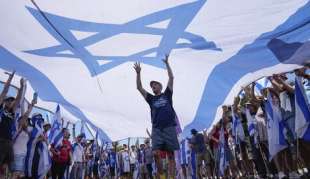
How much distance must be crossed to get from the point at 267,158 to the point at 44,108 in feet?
19.5

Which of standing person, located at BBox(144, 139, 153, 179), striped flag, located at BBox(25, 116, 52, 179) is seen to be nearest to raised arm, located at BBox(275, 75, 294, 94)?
striped flag, located at BBox(25, 116, 52, 179)

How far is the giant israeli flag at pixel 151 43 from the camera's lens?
5.36 metres

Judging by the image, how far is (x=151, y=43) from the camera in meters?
6.09

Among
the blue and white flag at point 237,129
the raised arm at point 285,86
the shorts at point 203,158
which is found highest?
the raised arm at point 285,86

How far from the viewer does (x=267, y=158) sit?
6117mm

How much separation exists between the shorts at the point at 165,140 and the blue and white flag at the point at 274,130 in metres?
1.65

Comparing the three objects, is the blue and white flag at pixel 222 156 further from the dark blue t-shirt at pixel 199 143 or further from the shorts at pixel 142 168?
the shorts at pixel 142 168

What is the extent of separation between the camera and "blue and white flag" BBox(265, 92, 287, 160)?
520 centimetres

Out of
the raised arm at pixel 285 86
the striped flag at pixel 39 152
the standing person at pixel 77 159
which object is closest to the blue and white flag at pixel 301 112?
the raised arm at pixel 285 86

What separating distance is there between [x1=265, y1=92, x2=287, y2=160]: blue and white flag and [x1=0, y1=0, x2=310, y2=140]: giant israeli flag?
33.1 inches

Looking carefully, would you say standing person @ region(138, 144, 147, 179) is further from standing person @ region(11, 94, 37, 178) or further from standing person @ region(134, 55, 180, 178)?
standing person @ region(134, 55, 180, 178)

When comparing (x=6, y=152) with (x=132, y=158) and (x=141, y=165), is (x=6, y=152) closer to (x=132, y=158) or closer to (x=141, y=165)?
(x=141, y=165)

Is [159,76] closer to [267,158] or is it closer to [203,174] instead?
[267,158]

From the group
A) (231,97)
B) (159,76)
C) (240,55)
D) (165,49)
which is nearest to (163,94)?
(165,49)
